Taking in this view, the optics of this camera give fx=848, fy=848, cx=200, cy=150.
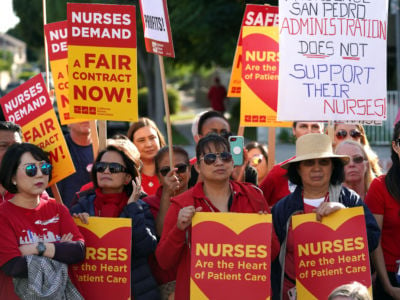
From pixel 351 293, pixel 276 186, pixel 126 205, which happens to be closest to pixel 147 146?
pixel 276 186

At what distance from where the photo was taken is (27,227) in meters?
5.13

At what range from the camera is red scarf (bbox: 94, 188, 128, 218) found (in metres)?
5.67

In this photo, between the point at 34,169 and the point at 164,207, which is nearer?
the point at 34,169

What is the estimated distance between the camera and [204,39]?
23531mm

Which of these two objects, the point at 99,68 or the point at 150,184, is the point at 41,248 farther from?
the point at 150,184

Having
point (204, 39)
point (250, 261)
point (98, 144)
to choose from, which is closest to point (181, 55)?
point (204, 39)

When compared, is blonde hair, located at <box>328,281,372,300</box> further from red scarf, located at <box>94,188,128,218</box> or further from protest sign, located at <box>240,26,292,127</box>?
protest sign, located at <box>240,26,292,127</box>

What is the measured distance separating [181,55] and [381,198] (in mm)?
20965

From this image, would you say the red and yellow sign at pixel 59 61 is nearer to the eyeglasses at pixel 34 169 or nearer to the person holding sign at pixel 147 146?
the person holding sign at pixel 147 146

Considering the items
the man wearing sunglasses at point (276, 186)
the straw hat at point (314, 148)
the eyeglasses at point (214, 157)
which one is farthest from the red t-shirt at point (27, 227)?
the man wearing sunglasses at point (276, 186)

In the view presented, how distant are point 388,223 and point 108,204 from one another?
187cm

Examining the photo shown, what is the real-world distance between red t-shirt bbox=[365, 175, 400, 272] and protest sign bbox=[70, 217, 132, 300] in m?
1.63

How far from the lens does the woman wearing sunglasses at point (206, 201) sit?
5219 millimetres

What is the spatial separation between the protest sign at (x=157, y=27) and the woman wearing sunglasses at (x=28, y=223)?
1410 millimetres
